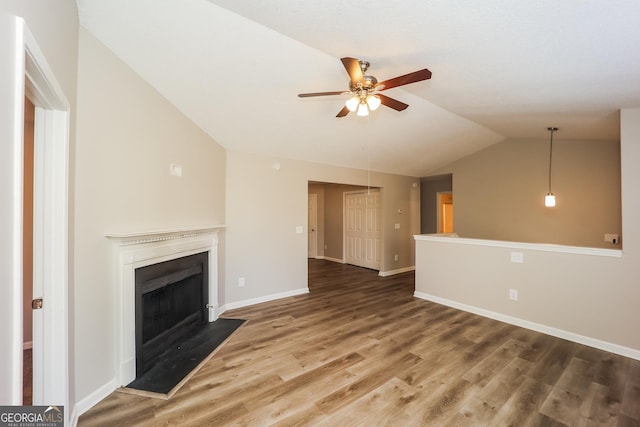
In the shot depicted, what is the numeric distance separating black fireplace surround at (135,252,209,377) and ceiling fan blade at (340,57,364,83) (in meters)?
2.40

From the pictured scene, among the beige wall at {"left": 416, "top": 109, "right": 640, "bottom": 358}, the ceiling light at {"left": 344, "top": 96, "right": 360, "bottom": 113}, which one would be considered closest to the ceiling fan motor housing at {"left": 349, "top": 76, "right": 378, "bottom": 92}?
the ceiling light at {"left": 344, "top": 96, "right": 360, "bottom": 113}

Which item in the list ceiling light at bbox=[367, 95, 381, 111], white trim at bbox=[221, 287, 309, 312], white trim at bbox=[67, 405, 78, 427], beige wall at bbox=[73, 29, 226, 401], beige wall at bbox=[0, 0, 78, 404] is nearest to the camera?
beige wall at bbox=[0, 0, 78, 404]

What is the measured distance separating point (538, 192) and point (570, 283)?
225 cm

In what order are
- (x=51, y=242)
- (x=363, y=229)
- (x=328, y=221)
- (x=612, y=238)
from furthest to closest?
(x=328, y=221) < (x=363, y=229) < (x=612, y=238) < (x=51, y=242)

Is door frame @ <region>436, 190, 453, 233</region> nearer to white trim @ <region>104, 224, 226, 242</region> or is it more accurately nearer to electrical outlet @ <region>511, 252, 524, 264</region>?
electrical outlet @ <region>511, 252, 524, 264</region>

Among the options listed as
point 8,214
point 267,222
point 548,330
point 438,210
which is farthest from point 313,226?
point 8,214

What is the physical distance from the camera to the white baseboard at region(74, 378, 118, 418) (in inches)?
73.0

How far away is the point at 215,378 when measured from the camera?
7.58 ft

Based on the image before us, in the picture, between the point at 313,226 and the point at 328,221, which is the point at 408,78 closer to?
the point at 328,221

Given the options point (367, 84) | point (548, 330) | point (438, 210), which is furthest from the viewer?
point (438, 210)

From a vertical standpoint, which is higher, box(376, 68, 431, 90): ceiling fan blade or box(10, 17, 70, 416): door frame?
box(376, 68, 431, 90): ceiling fan blade

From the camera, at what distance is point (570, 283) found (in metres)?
3.12

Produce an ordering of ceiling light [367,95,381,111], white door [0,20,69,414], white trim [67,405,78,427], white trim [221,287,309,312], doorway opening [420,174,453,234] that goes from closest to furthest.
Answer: white door [0,20,69,414] < white trim [67,405,78,427] < ceiling light [367,95,381,111] < white trim [221,287,309,312] < doorway opening [420,174,453,234]

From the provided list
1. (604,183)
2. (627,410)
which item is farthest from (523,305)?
(604,183)
